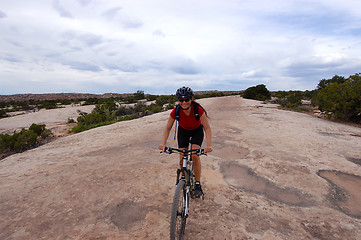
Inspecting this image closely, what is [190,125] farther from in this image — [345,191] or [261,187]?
[345,191]

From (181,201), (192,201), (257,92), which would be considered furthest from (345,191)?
(257,92)

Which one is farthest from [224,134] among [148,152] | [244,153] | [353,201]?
[353,201]

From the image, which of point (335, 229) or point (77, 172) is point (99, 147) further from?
point (335, 229)

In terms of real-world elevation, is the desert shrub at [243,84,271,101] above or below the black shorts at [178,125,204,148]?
above

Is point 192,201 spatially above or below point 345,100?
below

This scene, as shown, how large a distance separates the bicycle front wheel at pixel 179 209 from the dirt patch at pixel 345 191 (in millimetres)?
2661

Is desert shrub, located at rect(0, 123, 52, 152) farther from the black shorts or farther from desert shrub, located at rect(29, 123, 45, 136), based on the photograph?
the black shorts

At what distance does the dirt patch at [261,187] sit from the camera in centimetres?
348

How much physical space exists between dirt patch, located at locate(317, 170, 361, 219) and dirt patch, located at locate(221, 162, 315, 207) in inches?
17.5

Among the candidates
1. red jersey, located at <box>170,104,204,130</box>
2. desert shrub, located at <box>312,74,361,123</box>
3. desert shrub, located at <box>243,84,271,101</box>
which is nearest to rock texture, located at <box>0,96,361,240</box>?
red jersey, located at <box>170,104,204,130</box>

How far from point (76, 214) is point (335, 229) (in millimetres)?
3839

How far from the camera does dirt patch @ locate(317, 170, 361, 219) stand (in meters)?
3.22

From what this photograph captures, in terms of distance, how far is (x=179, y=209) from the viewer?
2.63 m

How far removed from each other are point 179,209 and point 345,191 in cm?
335
